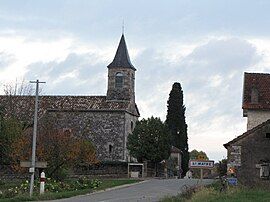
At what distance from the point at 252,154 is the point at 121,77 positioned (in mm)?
42875

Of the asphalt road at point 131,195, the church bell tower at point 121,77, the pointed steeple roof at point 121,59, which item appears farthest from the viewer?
the pointed steeple roof at point 121,59

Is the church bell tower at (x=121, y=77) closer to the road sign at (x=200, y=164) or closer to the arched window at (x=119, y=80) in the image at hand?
the arched window at (x=119, y=80)

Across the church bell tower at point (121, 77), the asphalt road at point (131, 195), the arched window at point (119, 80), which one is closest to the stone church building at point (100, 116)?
the church bell tower at point (121, 77)

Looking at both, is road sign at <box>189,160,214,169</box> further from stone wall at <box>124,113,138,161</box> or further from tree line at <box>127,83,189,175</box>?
stone wall at <box>124,113,138,161</box>

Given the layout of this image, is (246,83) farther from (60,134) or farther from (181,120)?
(181,120)

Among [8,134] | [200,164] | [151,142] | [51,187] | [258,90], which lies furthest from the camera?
[151,142]

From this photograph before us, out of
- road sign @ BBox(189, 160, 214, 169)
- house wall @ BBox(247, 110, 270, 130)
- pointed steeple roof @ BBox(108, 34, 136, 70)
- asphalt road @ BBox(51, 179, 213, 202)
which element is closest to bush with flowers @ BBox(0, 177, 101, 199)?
asphalt road @ BBox(51, 179, 213, 202)

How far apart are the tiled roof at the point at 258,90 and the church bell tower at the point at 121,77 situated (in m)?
29.2

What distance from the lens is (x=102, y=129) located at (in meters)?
74.6

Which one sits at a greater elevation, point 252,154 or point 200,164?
point 252,154

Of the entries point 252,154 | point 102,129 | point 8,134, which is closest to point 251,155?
point 252,154

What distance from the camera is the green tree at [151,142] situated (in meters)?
65.9

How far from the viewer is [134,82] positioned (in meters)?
80.2

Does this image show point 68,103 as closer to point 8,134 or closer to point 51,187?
point 8,134
